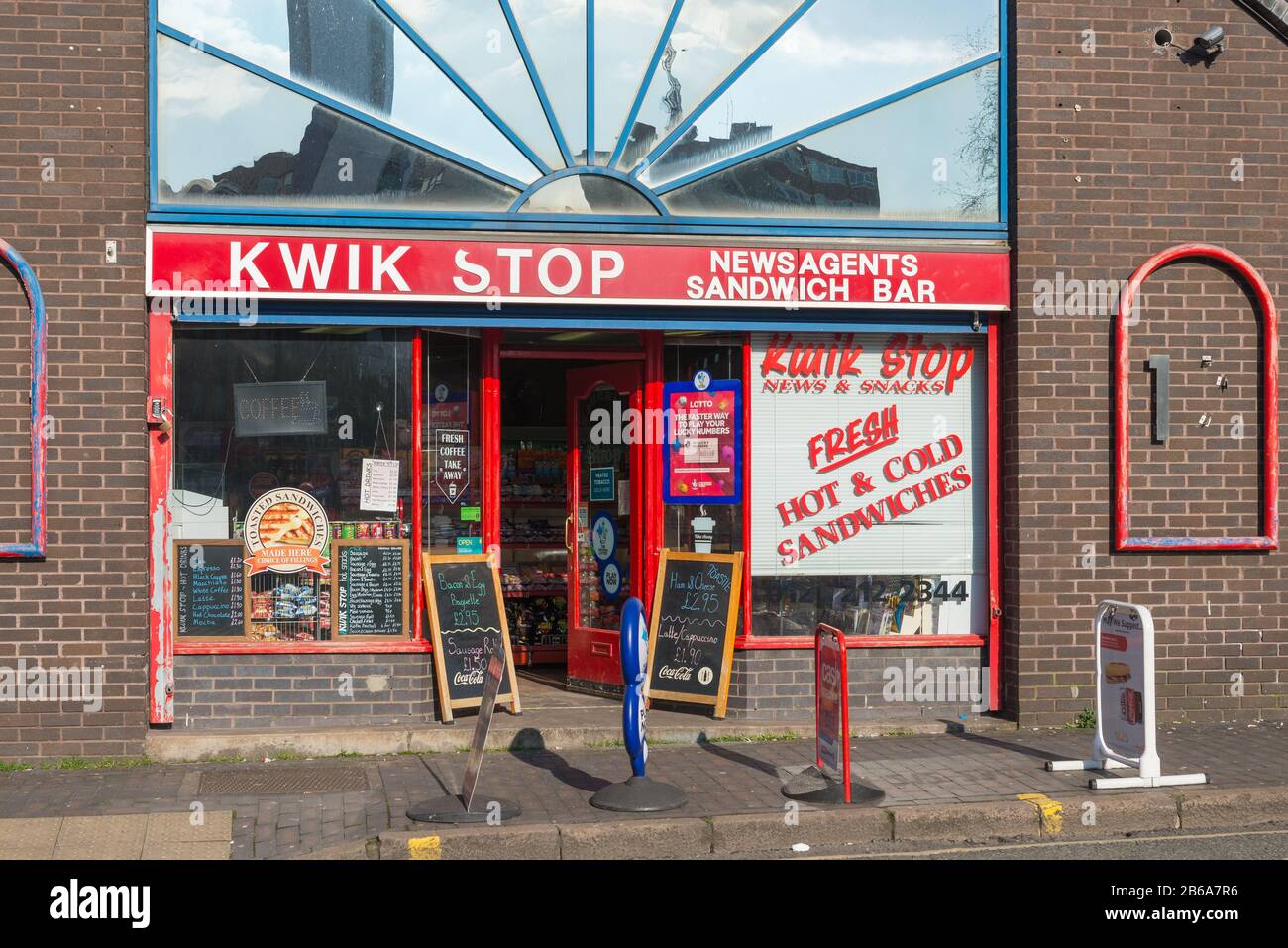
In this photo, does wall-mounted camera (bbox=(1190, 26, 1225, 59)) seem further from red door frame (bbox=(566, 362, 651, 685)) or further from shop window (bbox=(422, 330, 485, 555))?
shop window (bbox=(422, 330, 485, 555))

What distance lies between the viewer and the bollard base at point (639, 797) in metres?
7.34

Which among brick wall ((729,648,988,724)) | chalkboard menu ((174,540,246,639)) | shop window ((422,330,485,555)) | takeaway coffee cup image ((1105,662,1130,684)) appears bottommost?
brick wall ((729,648,988,724))

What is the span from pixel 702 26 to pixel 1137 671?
17.7 ft

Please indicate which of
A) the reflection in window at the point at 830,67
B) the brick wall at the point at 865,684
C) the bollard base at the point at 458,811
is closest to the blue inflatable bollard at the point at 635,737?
the bollard base at the point at 458,811

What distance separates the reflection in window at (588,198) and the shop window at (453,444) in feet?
3.53

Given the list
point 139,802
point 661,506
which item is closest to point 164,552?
point 139,802

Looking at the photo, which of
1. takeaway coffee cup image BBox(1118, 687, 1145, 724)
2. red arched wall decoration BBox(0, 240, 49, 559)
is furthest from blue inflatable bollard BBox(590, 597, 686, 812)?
red arched wall decoration BBox(0, 240, 49, 559)

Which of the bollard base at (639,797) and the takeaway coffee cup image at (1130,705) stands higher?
the takeaway coffee cup image at (1130,705)

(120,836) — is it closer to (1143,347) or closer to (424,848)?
(424,848)

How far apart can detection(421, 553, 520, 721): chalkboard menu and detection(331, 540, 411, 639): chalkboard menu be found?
19 centimetres

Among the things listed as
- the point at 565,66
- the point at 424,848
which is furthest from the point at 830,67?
the point at 424,848

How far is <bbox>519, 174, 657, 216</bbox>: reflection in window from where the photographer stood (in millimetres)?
9508

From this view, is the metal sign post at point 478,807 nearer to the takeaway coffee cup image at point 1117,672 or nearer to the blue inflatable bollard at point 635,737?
the blue inflatable bollard at point 635,737

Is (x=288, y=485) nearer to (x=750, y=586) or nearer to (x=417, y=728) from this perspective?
(x=417, y=728)
